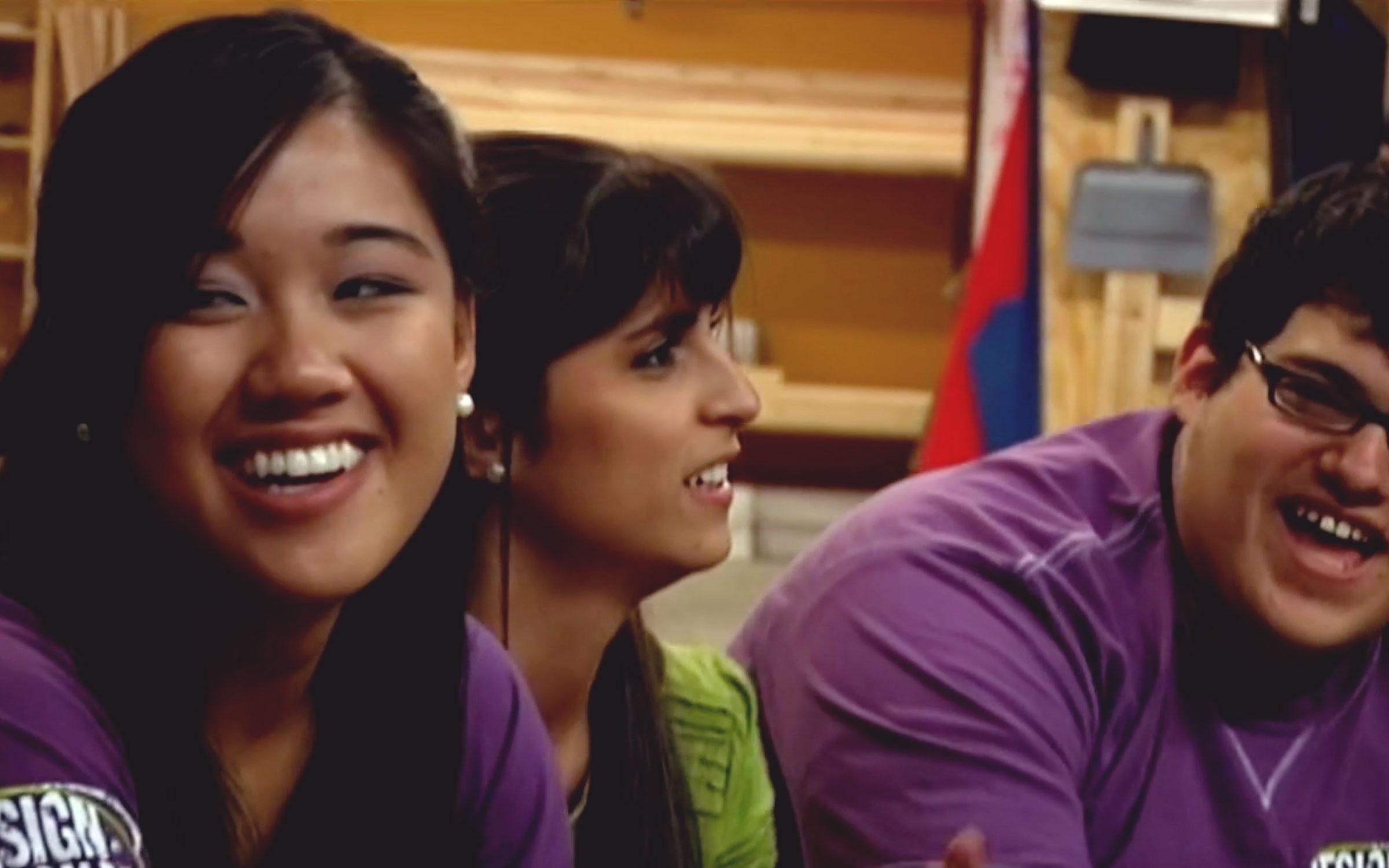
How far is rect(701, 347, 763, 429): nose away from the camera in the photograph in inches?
66.5

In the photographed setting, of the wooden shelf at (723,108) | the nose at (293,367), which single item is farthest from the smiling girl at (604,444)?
the wooden shelf at (723,108)

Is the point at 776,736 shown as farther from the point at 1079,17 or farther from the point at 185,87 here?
the point at 1079,17

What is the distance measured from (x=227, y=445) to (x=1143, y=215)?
7.28 ft

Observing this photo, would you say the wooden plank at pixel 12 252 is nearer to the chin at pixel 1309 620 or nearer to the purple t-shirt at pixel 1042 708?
the purple t-shirt at pixel 1042 708

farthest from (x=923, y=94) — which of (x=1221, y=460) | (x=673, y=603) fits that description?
(x=1221, y=460)

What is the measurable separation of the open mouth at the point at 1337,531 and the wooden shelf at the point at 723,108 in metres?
2.88

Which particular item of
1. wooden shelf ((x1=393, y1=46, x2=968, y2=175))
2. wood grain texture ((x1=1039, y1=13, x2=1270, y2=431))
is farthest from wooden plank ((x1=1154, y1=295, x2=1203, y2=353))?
wooden shelf ((x1=393, y1=46, x2=968, y2=175))

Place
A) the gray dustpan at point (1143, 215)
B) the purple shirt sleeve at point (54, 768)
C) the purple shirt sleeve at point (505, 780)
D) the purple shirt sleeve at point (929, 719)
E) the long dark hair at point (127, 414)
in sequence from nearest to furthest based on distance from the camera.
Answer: the purple shirt sleeve at point (54, 768) < the long dark hair at point (127, 414) < the purple shirt sleeve at point (505, 780) < the purple shirt sleeve at point (929, 719) < the gray dustpan at point (1143, 215)

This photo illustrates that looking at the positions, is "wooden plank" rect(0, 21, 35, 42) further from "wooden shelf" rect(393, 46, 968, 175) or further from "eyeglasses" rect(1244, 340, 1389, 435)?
"eyeglasses" rect(1244, 340, 1389, 435)

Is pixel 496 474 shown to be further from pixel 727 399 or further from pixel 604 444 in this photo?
pixel 727 399

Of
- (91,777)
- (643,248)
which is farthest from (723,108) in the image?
(91,777)

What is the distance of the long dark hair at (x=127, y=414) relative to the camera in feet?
3.65

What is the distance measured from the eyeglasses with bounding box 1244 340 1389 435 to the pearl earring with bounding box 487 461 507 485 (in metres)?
0.63

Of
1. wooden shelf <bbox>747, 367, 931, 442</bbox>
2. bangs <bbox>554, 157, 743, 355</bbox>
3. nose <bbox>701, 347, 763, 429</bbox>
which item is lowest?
wooden shelf <bbox>747, 367, 931, 442</bbox>
